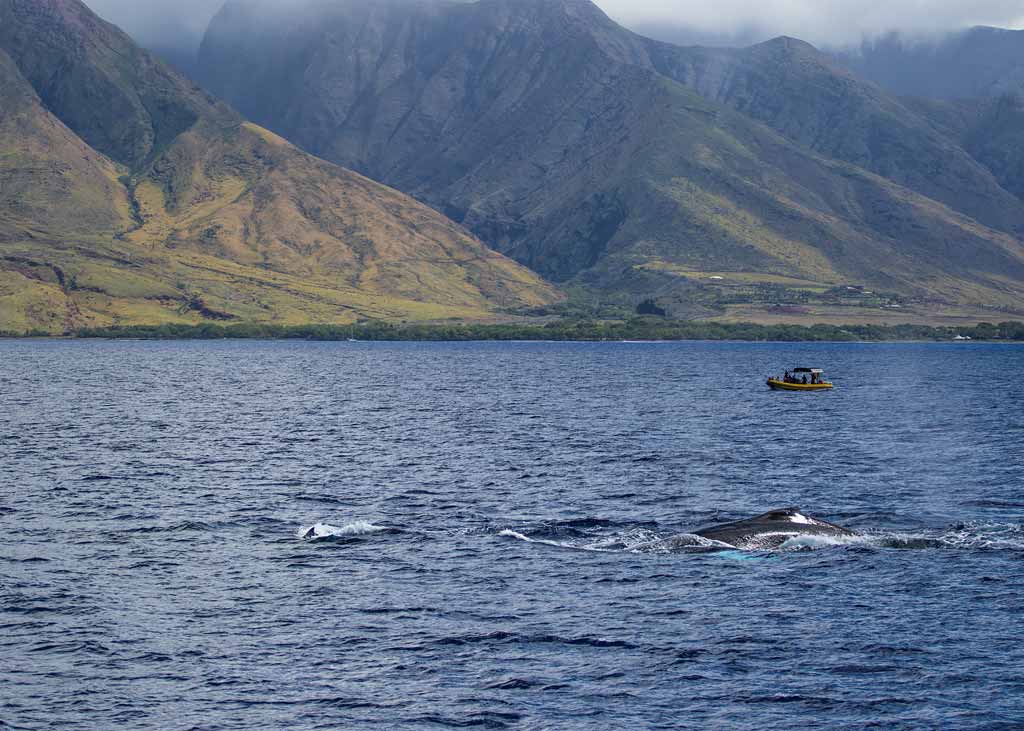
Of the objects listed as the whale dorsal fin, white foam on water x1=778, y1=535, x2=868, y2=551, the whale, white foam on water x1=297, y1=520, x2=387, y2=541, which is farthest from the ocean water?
the whale dorsal fin

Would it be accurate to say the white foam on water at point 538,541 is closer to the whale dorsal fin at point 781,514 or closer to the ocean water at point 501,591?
the ocean water at point 501,591

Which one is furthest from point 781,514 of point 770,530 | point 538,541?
point 538,541

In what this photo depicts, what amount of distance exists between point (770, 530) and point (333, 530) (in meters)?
24.8

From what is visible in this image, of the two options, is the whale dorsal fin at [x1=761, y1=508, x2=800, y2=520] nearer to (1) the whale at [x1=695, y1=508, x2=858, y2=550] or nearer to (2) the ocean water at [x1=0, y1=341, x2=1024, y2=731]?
(1) the whale at [x1=695, y1=508, x2=858, y2=550]

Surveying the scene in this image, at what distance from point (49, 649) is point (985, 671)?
36383 mm

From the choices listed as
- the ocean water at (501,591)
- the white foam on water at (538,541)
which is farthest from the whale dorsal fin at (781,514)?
the white foam on water at (538,541)

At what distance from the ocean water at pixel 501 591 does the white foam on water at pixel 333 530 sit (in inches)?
9.1

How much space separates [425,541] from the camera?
68.1 m

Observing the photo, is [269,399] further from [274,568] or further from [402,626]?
[402,626]

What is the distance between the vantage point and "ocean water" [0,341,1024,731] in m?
42.3

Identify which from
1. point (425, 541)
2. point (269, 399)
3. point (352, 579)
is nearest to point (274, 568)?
point (352, 579)

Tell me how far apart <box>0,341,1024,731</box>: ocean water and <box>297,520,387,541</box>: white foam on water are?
0.23m

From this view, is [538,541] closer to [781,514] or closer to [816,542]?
[781,514]

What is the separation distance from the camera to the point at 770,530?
65938 mm
